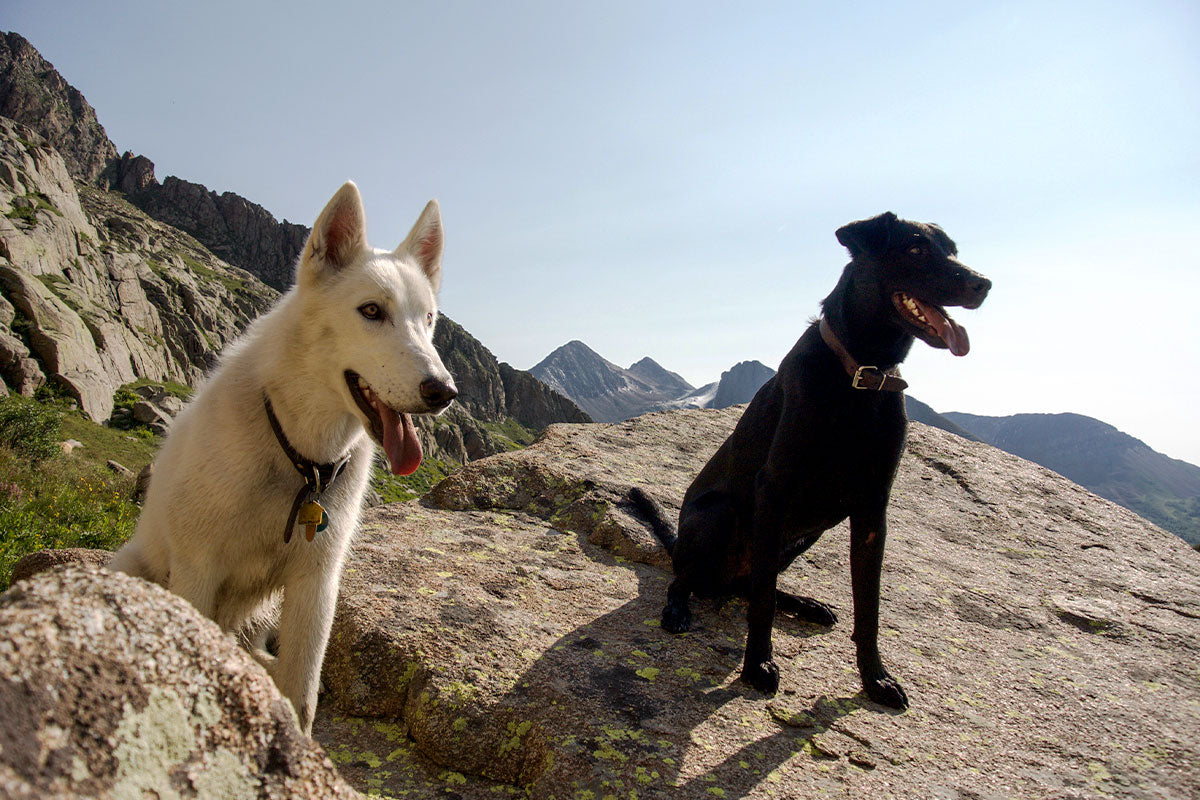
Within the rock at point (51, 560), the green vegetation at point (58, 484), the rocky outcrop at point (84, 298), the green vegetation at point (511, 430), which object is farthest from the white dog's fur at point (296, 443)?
the green vegetation at point (511, 430)

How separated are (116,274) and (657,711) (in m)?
88.9

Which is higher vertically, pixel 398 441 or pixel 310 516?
pixel 398 441

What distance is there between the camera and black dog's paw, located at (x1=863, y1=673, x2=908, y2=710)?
333 cm

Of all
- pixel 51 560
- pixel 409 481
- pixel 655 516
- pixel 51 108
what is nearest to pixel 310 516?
pixel 51 560

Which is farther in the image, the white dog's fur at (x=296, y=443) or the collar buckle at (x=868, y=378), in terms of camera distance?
the collar buckle at (x=868, y=378)

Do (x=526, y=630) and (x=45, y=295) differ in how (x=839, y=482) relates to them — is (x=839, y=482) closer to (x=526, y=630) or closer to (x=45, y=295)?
(x=526, y=630)

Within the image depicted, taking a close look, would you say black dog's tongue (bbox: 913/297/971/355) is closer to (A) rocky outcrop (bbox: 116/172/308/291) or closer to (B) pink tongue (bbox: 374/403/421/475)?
(B) pink tongue (bbox: 374/403/421/475)

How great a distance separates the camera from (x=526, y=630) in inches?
143

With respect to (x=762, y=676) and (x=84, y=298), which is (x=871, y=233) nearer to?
(x=762, y=676)

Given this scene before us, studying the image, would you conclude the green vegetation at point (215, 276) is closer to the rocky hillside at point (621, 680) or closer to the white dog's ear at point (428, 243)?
the white dog's ear at point (428, 243)

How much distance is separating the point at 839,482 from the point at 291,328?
3320 mm

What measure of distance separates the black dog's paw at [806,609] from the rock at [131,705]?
3482mm

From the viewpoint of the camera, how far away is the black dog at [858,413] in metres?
3.57

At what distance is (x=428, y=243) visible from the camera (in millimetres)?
3891
